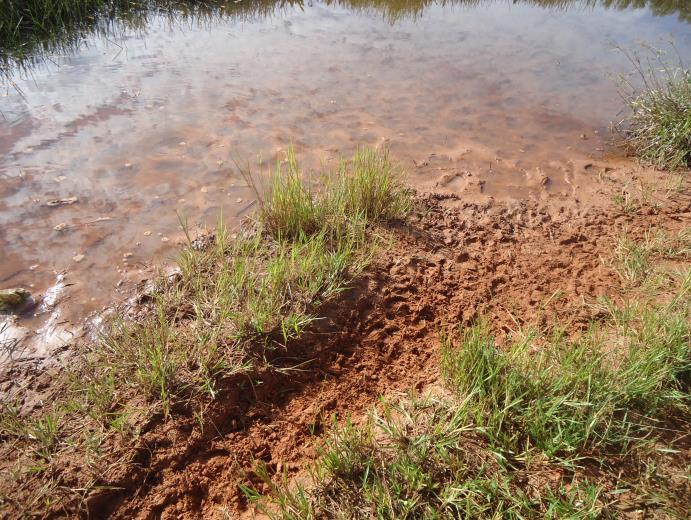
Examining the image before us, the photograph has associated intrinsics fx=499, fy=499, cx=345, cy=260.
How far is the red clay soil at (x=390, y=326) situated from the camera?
6.96 feet

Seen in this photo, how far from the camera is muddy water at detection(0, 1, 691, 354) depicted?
3406 mm

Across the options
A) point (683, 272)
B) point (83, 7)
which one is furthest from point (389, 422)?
point (83, 7)

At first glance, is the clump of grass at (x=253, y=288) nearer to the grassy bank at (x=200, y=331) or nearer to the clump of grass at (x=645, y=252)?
the grassy bank at (x=200, y=331)

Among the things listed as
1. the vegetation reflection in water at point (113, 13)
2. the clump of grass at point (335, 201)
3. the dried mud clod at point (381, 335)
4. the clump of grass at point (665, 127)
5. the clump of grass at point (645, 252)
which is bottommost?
the dried mud clod at point (381, 335)

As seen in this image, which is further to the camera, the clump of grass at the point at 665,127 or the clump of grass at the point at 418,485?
the clump of grass at the point at 665,127

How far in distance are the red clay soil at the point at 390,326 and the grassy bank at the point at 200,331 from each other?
102mm

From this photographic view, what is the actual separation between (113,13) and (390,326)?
6.06 m

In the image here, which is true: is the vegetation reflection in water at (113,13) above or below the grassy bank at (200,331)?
above

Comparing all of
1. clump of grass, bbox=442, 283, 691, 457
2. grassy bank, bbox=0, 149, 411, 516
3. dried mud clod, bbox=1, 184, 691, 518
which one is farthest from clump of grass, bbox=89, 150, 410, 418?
clump of grass, bbox=442, 283, 691, 457

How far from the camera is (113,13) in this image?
650 cm

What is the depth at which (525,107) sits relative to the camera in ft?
17.8

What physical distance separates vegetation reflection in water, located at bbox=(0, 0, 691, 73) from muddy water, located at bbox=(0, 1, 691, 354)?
0.22m

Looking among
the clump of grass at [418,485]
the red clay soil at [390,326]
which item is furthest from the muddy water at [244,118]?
the clump of grass at [418,485]

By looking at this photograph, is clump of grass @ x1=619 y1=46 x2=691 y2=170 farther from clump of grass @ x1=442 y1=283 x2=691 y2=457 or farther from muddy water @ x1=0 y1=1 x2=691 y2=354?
clump of grass @ x1=442 y1=283 x2=691 y2=457
